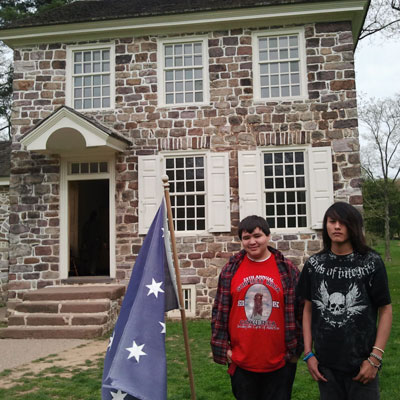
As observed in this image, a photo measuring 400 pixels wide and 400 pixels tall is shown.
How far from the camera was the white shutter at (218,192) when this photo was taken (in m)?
9.60

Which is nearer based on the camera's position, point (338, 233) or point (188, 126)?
point (338, 233)

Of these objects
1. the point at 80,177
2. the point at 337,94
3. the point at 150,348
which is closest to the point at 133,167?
the point at 80,177

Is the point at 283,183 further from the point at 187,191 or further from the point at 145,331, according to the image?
the point at 145,331

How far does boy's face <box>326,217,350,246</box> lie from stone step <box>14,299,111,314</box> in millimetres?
6615

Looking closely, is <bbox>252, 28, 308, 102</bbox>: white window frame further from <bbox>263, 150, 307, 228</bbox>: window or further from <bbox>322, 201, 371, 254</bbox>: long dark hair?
<bbox>322, 201, 371, 254</bbox>: long dark hair

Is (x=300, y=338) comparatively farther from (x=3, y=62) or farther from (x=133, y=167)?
(x=3, y=62)

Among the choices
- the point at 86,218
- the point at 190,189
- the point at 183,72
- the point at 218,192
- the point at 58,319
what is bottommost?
the point at 58,319

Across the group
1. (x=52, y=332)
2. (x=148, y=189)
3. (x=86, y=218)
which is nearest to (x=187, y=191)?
(x=148, y=189)

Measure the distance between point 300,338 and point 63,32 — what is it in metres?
9.35

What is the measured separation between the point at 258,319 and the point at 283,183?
6906mm

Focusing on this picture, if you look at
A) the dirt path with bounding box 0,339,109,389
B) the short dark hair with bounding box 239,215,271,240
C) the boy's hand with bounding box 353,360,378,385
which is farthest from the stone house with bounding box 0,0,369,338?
the boy's hand with bounding box 353,360,378,385

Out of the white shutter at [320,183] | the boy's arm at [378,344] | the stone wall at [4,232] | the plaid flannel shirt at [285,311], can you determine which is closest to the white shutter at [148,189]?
the white shutter at [320,183]

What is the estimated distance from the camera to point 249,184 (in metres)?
9.60

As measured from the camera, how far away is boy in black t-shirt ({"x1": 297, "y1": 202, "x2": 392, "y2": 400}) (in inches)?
105
